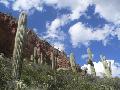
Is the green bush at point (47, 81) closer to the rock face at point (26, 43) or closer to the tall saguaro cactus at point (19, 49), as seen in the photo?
the tall saguaro cactus at point (19, 49)

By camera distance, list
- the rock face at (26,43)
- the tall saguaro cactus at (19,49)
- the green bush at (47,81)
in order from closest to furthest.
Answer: the tall saguaro cactus at (19,49)
the green bush at (47,81)
the rock face at (26,43)

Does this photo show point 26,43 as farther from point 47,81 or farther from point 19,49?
point 19,49

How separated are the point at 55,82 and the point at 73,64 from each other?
27.4 ft

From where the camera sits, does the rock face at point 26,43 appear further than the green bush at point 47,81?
Yes

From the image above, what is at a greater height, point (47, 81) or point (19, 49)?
point (19, 49)

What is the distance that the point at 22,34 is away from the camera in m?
19.8

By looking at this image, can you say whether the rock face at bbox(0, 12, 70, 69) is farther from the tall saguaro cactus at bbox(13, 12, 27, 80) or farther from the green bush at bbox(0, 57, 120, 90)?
the tall saguaro cactus at bbox(13, 12, 27, 80)

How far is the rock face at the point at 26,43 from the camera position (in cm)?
4355

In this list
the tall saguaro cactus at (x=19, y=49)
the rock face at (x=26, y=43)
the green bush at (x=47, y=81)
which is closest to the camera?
the tall saguaro cactus at (x=19, y=49)

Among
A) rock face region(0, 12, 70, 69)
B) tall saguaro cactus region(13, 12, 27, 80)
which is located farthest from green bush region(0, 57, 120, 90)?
rock face region(0, 12, 70, 69)

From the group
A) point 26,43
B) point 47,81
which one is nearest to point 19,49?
point 47,81

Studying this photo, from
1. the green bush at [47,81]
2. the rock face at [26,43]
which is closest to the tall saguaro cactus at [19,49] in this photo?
the green bush at [47,81]

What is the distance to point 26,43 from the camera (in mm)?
45344

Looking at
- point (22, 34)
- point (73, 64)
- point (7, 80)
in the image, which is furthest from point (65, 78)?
point (22, 34)
